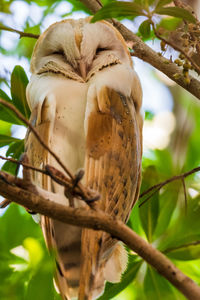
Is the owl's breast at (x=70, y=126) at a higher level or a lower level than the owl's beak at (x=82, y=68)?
lower

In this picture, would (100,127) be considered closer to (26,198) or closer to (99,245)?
(99,245)

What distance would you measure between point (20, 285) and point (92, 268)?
0.48 meters

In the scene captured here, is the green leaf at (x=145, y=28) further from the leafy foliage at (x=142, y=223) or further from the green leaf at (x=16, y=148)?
the green leaf at (x=16, y=148)

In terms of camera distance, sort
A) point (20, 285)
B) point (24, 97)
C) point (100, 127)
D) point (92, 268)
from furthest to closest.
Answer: point (24, 97)
point (100, 127)
point (92, 268)
point (20, 285)

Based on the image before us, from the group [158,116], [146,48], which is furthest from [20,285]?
[158,116]

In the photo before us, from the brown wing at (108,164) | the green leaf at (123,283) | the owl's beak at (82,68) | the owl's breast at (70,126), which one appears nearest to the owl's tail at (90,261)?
the brown wing at (108,164)

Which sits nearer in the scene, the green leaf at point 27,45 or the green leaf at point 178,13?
the green leaf at point 178,13

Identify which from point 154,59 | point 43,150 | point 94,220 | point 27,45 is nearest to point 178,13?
point 154,59

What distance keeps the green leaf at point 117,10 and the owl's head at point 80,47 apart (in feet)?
1.43

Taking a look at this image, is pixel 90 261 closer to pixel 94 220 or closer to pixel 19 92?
pixel 94 220

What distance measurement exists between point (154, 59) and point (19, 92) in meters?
0.66

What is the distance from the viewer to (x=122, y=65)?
227cm

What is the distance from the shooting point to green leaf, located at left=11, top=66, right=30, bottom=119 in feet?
8.09

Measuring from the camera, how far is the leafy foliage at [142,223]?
4.54 ft
